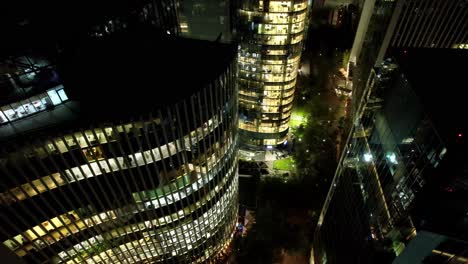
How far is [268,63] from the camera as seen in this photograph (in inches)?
2704

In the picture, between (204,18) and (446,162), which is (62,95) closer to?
(446,162)

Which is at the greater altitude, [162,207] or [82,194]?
[82,194]

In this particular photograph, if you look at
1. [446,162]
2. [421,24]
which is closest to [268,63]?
[421,24]

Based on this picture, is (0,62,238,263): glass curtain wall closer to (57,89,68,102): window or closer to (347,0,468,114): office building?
(57,89,68,102): window

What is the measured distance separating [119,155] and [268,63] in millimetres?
48713

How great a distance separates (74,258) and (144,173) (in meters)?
17.1

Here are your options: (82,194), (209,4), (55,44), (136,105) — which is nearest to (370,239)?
(136,105)

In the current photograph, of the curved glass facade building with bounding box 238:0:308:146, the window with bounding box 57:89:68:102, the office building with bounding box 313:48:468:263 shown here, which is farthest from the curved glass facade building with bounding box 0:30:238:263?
the curved glass facade building with bounding box 238:0:308:146

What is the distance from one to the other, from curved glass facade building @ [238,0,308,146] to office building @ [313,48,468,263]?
31750 millimetres

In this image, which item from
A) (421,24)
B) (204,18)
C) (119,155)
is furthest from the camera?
(204,18)

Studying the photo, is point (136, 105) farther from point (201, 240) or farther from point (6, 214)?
point (201, 240)

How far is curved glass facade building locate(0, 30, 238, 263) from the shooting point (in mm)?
27094

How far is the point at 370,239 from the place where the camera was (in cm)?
3397

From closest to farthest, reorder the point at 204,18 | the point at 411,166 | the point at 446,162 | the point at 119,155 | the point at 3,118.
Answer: the point at 446,162, the point at 411,166, the point at 3,118, the point at 119,155, the point at 204,18
